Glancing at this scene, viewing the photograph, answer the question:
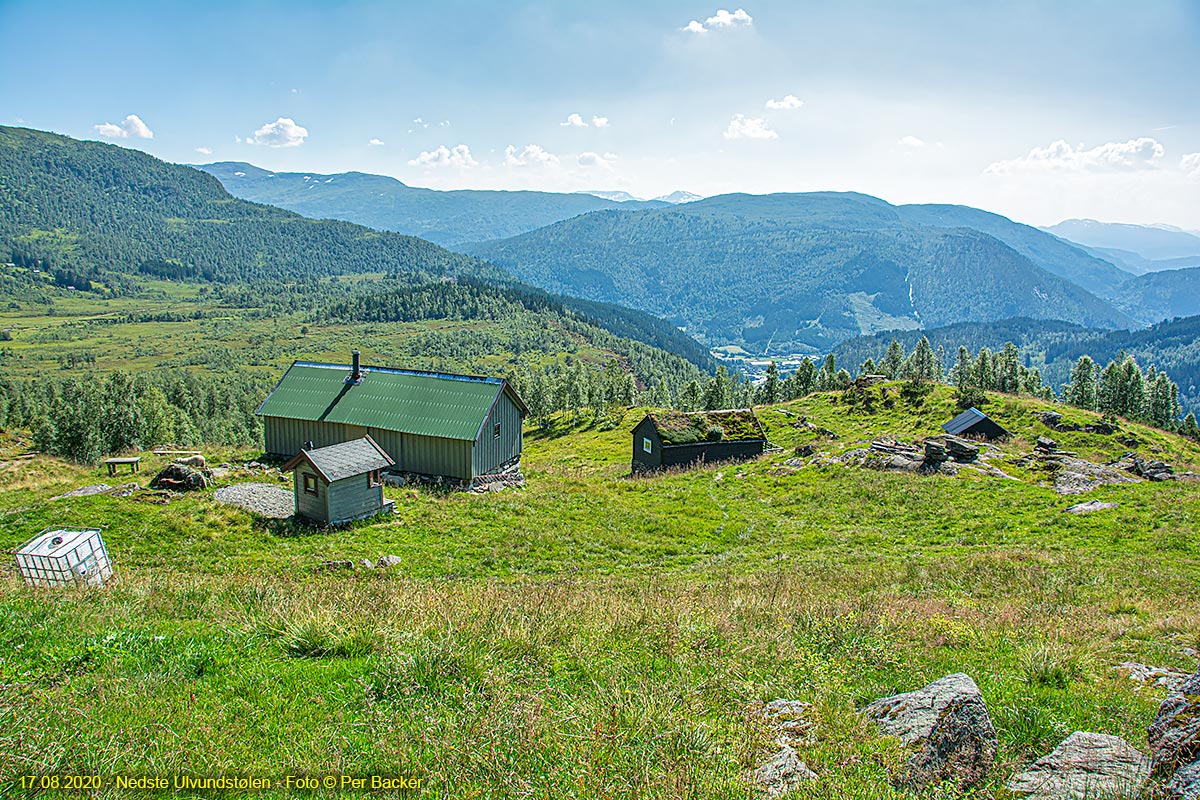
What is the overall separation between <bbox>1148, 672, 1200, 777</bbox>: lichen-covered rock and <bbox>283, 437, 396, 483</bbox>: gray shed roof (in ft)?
81.0

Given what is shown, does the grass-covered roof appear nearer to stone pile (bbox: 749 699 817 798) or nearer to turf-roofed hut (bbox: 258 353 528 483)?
turf-roofed hut (bbox: 258 353 528 483)

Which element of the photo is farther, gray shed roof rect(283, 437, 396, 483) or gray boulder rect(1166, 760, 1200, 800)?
gray shed roof rect(283, 437, 396, 483)

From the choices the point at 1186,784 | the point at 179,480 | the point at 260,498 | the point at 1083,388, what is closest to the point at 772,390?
the point at 1083,388

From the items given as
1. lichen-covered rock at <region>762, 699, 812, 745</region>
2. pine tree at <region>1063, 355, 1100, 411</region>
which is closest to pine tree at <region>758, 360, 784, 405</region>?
pine tree at <region>1063, 355, 1100, 411</region>

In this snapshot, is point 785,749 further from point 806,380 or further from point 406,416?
point 806,380

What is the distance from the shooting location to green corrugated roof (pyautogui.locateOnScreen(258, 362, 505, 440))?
119 ft

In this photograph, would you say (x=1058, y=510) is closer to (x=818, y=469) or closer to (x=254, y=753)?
(x=818, y=469)

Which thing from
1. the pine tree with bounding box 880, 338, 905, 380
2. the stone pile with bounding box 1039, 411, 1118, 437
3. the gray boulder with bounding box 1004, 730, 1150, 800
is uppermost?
the pine tree with bounding box 880, 338, 905, 380

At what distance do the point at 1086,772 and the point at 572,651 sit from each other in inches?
228

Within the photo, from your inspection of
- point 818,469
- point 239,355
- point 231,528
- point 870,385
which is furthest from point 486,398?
point 239,355

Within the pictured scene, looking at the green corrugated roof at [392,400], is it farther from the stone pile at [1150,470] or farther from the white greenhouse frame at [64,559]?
the stone pile at [1150,470]

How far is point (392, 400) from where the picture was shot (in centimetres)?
3794

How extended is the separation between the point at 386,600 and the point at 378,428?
1085 inches

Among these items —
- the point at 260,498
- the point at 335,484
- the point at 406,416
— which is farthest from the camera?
the point at 406,416
